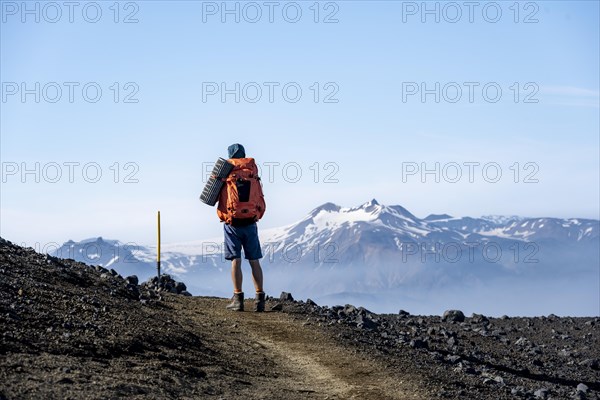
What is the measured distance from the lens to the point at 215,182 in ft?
62.0

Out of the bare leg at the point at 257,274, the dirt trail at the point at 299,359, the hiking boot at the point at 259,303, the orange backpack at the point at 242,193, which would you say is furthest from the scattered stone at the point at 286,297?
the orange backpack at the point at 242,193

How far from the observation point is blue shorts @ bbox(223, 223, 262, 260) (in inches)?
755

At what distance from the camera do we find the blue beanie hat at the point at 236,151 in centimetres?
1914

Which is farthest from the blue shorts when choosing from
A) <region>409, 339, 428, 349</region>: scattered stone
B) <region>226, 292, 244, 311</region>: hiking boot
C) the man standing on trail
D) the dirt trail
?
<region>409, 339, 428, 349</region>: scattered stone

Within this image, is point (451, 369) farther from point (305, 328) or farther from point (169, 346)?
point (169, 346)

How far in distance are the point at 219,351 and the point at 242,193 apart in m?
4.15

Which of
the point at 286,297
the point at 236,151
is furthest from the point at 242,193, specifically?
the point at 286,297

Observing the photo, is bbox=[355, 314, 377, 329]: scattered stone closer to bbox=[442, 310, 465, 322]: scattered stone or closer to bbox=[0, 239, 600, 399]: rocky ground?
bbox=[0, 239, 600, 399]: rocky ground

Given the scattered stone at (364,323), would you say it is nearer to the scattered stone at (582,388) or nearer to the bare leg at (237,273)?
the bare leg at (237,273)

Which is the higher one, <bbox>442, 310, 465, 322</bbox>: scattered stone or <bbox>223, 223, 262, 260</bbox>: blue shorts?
<bbox>223, 223, 262, 260</bbox>: blue shorts

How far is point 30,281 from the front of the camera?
1681 centimetres

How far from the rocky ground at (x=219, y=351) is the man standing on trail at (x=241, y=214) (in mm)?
664

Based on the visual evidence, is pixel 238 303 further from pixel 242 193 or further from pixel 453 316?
pixel 453 316

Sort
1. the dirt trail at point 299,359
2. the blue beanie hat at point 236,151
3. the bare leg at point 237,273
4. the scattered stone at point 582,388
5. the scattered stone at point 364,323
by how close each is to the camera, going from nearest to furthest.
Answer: the dirt trail at point 299,359 < the scattered stone at point 582,388 < the blue beanie hat at point 236,151 < the bare leg at point 237,273 < the scattered stone at point 364,323
